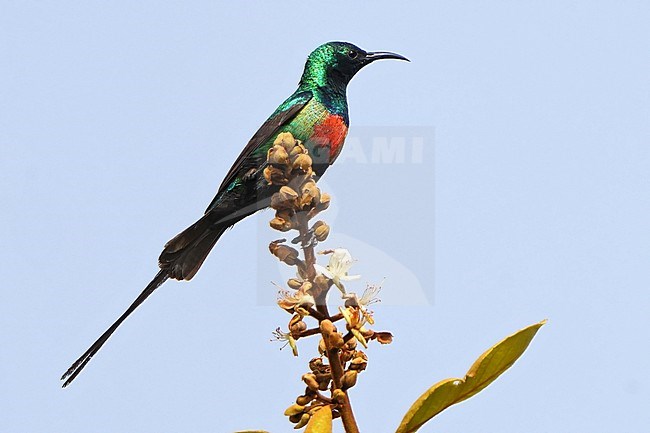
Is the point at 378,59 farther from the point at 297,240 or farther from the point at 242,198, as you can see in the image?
the point at 297,240

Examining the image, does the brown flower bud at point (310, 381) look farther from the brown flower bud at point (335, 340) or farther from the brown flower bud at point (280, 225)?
the brown flower bud at point (280, 225)

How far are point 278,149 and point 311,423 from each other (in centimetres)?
89

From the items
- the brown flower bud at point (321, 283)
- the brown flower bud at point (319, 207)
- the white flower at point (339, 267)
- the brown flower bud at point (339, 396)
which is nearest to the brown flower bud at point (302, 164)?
the brown flower bud at point (319, 207)

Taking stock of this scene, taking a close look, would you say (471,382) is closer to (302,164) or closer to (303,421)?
(303,421)

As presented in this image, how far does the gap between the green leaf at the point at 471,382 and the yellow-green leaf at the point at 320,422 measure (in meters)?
0.20

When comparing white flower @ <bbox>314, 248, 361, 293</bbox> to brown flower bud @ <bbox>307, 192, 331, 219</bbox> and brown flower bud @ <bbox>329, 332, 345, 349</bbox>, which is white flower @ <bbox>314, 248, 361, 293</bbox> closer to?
brown flower bud @ <bbox>307, 192, 331, 219</bbox>

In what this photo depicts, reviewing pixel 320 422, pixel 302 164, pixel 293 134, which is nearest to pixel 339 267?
pixel 302 164

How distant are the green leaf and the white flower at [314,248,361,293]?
1.33ft

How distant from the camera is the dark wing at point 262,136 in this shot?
491 centimetres

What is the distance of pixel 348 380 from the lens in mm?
1993

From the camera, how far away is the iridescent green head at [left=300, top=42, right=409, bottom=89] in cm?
545

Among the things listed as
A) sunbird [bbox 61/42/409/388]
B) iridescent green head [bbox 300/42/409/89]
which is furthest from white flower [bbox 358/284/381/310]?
iridescent green head [bbox 300/42/409/89]

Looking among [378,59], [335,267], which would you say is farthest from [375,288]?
[378,59]

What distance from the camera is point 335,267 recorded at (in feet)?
7.74
